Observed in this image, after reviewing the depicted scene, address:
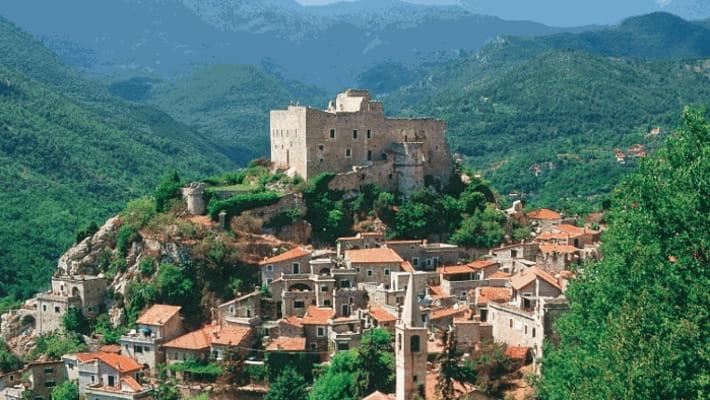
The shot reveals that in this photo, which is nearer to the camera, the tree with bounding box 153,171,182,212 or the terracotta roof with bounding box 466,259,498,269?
the terracotta roof with bounding box 466,259,498,269

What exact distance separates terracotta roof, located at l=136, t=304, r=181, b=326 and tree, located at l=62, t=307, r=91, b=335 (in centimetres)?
504

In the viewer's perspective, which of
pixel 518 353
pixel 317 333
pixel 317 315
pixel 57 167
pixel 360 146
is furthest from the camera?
pixel 57 167

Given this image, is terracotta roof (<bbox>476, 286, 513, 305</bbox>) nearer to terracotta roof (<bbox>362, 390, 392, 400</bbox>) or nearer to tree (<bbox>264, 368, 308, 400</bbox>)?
terracotta roof (<bbox>362, 390, 392, 400</bbox>)

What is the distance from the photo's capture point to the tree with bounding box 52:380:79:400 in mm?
52062

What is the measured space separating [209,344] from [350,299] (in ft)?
25.8

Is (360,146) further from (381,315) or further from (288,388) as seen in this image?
(288,388)

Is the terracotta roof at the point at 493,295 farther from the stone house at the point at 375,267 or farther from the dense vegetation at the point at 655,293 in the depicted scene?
the dense vegetation at the point at 655,293

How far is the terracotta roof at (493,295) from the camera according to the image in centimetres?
5040

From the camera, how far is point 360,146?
212 feet

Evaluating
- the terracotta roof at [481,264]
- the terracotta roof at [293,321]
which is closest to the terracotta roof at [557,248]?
the terracotta roof at [481,264]

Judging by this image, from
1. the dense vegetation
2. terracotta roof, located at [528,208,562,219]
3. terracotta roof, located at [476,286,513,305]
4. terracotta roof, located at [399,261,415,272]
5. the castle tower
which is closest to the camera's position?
the dense vegetation

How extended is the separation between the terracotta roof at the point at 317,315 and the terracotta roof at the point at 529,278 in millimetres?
9781

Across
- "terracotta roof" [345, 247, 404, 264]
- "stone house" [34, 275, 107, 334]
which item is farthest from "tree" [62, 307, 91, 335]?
"terracotta roof" [345, 247, 404, 264]

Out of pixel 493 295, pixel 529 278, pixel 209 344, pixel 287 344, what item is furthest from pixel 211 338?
pixel 529 278
